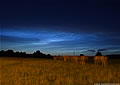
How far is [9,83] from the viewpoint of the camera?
11789 mm

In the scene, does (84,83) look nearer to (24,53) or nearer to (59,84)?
(59,84)

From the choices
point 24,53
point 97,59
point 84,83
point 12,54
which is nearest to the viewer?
point 84,83

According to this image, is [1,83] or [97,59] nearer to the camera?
[1,83]

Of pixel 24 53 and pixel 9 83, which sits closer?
pixel 9 83

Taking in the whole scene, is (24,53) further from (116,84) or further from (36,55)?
(116,84)

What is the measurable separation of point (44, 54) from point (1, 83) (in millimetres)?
86344

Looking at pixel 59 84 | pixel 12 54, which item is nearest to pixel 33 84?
pixel 59 84

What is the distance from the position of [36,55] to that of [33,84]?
282 feet

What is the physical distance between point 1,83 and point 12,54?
83.7 meters

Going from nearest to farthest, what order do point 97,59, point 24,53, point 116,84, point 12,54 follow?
point 116,84 → point 97,59 → point 12,54 → point 24,53

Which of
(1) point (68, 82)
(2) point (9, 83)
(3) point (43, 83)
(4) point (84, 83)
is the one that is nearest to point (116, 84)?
(4) point (84, 83)

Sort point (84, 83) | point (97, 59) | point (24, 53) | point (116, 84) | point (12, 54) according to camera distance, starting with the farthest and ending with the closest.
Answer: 1. point (24, 53)
2. point (12, 54)
3. point (97, 59)
4. point (84, 83)
5. point (116, 84)

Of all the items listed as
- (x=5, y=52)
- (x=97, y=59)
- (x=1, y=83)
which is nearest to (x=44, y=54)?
(x=5, y=52)

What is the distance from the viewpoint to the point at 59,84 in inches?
446
